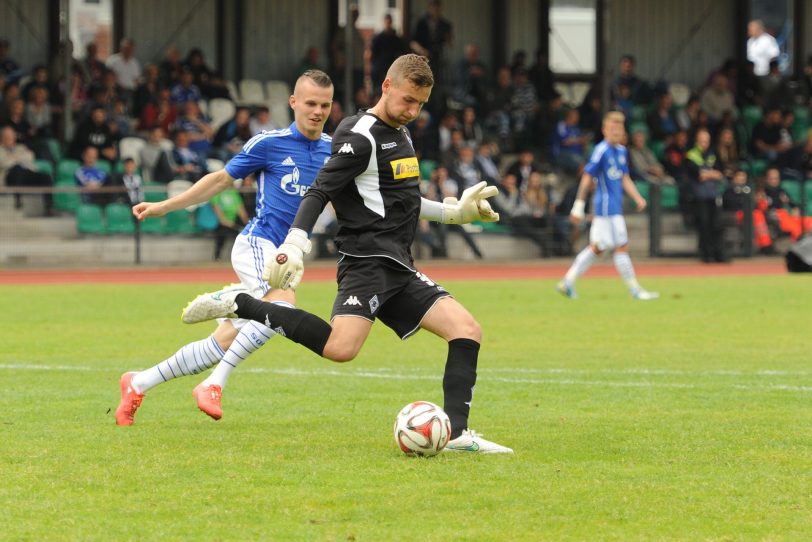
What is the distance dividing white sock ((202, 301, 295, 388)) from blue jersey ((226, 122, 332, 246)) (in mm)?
598

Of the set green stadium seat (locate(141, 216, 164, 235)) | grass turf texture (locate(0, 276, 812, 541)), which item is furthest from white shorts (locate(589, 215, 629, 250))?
green stadium seat (locate(141, 216, 164, 235))

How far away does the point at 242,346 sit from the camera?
A: 7484 millimetres

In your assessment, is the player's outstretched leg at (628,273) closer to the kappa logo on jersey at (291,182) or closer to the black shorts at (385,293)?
the kappa logo on jersey at (291,182)

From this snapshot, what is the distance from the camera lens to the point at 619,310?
50.9 ft

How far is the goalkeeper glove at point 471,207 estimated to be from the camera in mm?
7160

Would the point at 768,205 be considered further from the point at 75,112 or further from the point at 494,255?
the point at 75,112

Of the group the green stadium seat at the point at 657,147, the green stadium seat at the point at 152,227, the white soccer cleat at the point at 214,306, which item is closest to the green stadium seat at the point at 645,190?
the green stadium seat at the point at 657,147

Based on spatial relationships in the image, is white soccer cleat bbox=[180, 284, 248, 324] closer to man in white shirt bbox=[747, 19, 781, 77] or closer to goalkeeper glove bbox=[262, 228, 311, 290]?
goalkeeper glove bbox=[262, 228, 311, 290]

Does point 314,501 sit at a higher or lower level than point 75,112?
lower

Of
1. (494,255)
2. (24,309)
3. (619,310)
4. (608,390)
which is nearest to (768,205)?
(494,255)

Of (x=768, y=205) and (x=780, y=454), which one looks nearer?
(x=780, y=454)

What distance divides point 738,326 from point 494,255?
1030 centimetres

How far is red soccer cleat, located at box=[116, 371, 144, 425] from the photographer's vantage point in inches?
296

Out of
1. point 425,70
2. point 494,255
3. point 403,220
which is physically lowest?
point 494,255
